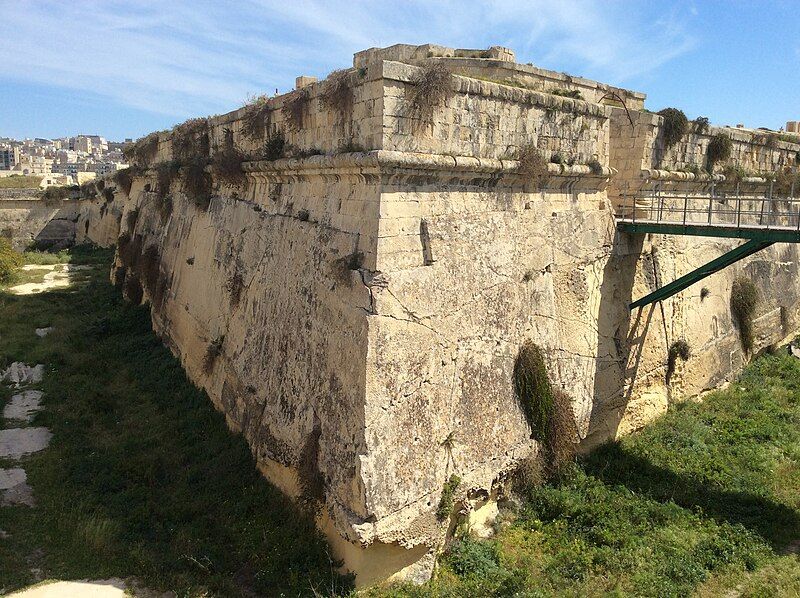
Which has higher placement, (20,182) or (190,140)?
(190,140)

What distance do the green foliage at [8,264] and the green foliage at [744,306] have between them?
76.0ft

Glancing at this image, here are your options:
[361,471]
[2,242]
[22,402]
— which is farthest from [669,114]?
[2,242]

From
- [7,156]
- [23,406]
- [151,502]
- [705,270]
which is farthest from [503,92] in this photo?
[7,156]

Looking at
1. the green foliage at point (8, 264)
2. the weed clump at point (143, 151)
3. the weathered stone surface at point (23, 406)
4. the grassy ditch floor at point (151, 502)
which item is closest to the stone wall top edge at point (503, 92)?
the grassy ditch floor at point (151, 502)

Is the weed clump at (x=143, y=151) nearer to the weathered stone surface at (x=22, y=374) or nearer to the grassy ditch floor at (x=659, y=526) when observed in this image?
the weathered stone surface at (x=22, y=374)

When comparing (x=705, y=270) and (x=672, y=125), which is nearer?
(x=705, y=270)

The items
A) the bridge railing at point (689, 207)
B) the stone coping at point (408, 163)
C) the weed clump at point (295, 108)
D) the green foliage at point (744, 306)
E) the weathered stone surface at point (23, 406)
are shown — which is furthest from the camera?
the green foliage at point (744, 306)

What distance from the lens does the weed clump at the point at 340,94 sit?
283 inches

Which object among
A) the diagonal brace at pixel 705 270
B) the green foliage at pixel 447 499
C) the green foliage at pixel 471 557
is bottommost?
the green foliage at pixel 471 557

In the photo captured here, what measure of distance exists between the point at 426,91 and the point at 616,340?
574 cm

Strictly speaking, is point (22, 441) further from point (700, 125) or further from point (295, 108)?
point (700, 125)

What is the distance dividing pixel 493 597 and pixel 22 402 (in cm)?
992

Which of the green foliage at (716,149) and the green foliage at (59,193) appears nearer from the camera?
the green foliage at (716,149)

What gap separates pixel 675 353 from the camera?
1124cm
